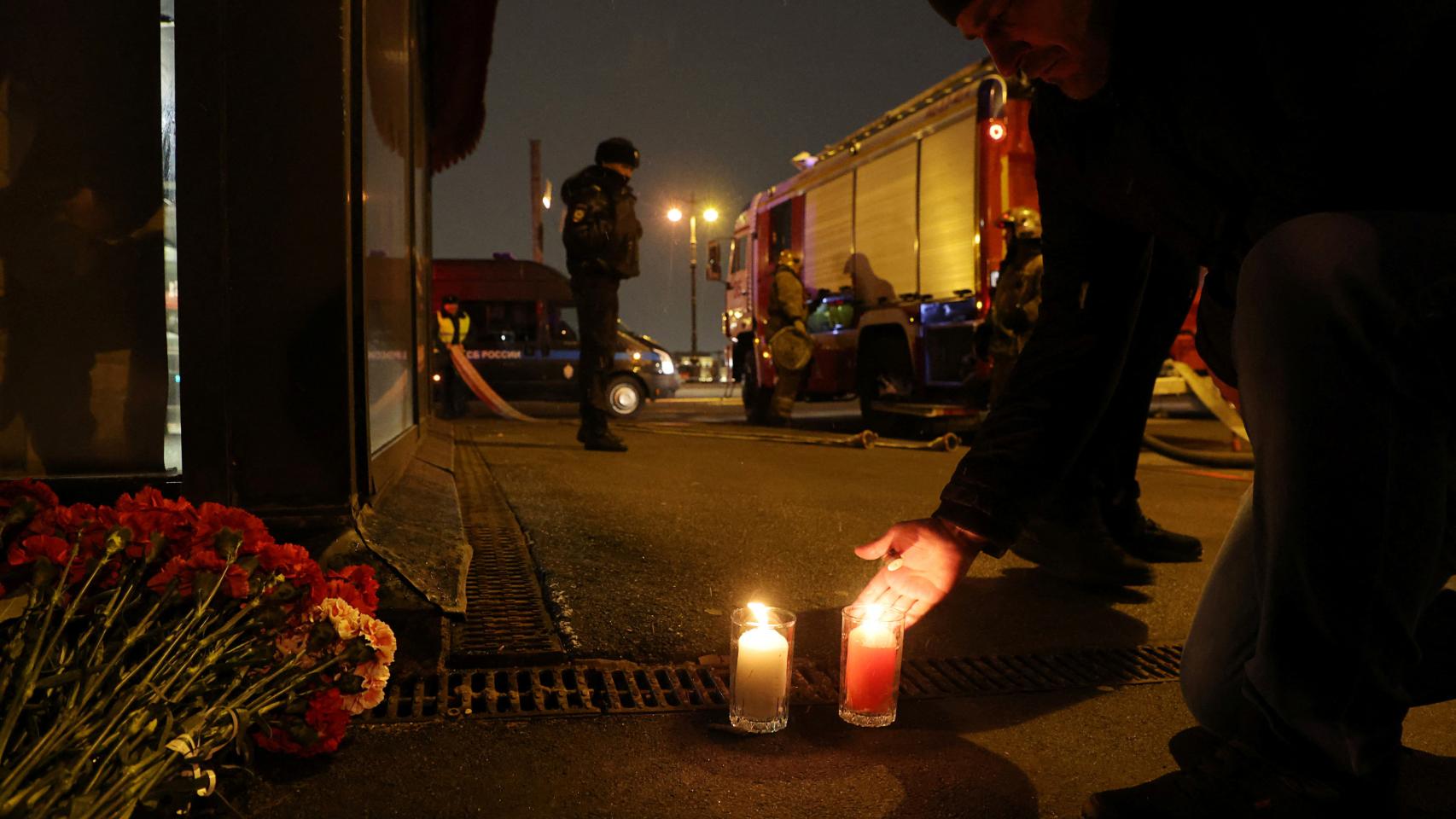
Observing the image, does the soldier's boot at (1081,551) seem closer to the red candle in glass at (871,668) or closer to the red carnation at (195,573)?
the red candle in glass at (871,668)

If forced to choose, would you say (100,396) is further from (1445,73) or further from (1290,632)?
(1445,73)

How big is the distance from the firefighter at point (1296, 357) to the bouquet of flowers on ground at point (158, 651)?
3.23 ft

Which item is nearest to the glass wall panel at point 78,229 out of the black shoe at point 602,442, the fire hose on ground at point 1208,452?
the black shoe at point 602,442

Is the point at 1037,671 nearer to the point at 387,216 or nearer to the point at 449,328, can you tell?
the point at 387,216

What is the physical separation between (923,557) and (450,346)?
39.9 ft

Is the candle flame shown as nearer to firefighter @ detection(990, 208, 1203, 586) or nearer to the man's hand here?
the man's hand

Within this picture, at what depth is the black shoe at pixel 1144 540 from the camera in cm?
318

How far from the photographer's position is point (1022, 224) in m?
7.46

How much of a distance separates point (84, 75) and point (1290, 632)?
2.83m

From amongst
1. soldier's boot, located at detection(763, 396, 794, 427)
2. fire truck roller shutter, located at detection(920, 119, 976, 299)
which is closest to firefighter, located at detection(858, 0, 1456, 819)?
fire truck roller shutter, located at detection(920, 119, 976, 299)

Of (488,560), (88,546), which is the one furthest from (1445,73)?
(488,560)

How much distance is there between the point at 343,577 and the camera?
1.81 m

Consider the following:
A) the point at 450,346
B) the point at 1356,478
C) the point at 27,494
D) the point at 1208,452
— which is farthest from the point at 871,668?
the point at 450,346

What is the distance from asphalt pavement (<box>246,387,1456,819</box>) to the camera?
4.99ft
